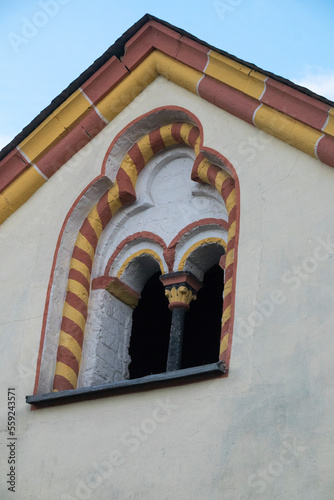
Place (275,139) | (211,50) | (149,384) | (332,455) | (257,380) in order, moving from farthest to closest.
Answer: (211,50) → (275,139) → (149,384) → (257,380) → (332,455)

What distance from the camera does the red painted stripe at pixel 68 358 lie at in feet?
26.2

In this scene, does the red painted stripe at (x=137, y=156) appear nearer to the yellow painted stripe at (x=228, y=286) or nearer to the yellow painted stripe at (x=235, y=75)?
the yellow painted stripe at (x=235, y=75)

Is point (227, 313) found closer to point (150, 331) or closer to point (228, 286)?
point (228, 286)

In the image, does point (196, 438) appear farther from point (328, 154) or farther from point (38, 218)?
point (38, 218)

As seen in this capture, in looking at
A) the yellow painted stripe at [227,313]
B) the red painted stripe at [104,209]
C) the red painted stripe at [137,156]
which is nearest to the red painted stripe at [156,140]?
the red painted stripe at [137,156]

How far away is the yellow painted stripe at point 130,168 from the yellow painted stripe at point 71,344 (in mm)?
1520

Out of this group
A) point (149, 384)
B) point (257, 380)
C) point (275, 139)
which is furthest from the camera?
point (275, 139)

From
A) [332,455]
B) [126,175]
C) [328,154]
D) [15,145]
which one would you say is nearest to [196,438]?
[332,455]

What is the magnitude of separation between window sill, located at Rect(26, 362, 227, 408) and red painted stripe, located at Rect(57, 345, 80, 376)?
0.49 meters

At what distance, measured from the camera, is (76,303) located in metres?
8.27

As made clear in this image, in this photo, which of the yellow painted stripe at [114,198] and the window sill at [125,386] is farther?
the yellow painted stripe at [114,198]

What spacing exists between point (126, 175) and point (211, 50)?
134cm

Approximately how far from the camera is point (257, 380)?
260 inches

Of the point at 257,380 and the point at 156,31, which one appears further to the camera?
the point at 156,31
